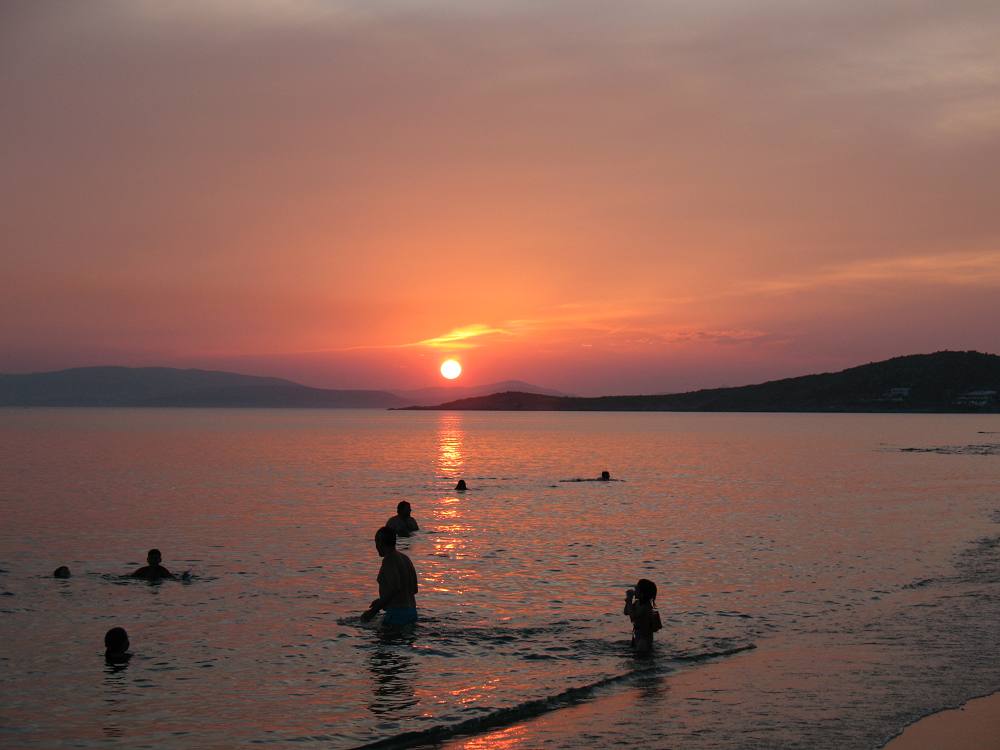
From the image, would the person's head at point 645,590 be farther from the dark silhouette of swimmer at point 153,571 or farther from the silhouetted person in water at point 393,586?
the dark silhouette of swimmer at point 153,571

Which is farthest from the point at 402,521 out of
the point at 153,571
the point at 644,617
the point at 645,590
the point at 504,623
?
the point at 645,590

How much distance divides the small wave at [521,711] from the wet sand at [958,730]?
4.75 meters

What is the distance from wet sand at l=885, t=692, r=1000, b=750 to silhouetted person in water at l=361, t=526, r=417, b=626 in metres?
9.73

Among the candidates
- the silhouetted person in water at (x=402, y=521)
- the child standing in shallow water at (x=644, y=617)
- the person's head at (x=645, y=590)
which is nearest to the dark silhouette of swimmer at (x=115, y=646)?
the child standing in shallow water at (x=644, y=617)

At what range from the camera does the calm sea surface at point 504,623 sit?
14.1 metres

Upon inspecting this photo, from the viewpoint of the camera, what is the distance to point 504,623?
2133 cm

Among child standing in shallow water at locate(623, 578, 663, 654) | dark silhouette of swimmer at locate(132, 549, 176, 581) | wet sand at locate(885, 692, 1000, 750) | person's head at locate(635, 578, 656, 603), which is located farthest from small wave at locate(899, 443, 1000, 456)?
wet sand at locate(885, 692, 1000, 750)

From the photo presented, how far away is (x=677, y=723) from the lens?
13.6 metres

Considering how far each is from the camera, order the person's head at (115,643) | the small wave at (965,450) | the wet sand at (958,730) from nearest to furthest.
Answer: the wet sand at (958,730) < the person's head at (115,643) < the small wave at (965,450)

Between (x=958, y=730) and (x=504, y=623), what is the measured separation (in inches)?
410

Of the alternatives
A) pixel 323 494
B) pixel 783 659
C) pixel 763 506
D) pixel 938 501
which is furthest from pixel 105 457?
pixel 783 659

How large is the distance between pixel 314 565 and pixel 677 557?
11993 mm

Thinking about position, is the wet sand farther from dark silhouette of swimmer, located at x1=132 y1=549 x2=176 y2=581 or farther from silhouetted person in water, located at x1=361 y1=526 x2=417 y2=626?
dark silhouette of swimmer, located at x1=132 y1=549 x2=176 y2=581

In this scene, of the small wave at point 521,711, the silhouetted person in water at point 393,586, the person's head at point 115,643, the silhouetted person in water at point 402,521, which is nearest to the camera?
the small wave at point 521,711
